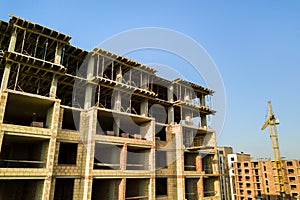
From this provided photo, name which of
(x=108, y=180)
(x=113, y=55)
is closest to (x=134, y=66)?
(x=113, y=55)

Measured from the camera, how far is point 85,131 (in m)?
23.1

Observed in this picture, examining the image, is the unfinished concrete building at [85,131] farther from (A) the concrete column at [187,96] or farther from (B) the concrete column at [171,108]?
(A) the concrete column at [187,96]

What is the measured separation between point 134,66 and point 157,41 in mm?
7538

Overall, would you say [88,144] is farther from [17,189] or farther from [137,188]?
[137,188]

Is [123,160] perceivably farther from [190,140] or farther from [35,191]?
[190,140]

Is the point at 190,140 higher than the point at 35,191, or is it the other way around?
the point at 190,140

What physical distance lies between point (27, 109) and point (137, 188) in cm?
1546

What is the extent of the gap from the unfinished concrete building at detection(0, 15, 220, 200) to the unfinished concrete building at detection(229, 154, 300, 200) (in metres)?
50.3

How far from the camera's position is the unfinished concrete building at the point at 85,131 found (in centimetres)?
2027

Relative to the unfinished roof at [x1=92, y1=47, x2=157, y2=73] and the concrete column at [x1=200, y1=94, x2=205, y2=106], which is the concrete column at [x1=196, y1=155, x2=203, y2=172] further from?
the unfinished roof at [x1=92, y1=47, x2=157, y2=73]

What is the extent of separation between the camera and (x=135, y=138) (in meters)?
26.2

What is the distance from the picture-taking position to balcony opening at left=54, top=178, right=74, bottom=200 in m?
22.4

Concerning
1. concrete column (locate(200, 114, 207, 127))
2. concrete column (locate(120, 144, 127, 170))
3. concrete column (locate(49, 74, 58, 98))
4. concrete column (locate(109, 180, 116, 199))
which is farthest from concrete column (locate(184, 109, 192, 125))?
concrete column (locate(49, 74, 58, 98))

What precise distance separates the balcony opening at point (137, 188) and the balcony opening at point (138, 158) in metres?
1.62
